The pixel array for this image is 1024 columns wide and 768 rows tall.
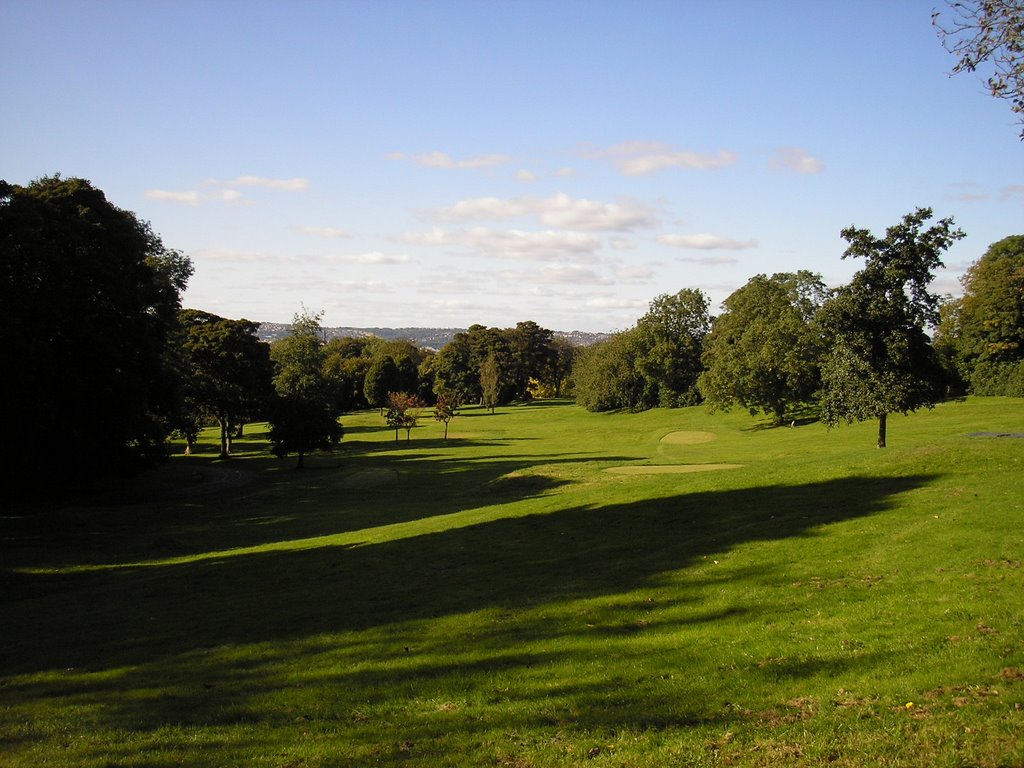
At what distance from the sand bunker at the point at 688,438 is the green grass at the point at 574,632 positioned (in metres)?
42.8

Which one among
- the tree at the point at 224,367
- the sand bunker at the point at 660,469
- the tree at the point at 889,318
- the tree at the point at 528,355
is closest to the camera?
the tree at the point at 889,318

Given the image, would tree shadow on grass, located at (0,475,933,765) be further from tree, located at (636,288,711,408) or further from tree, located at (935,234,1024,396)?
tree, located at (636,288,711,408)

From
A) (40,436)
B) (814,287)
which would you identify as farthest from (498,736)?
(814,287)

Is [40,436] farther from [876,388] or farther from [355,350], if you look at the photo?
[355,350]

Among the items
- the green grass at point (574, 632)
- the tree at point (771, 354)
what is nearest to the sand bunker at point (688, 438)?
the tree at point (771, 354)

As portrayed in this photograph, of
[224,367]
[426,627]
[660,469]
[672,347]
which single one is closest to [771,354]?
[672,347]

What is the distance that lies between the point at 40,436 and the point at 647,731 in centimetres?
3881

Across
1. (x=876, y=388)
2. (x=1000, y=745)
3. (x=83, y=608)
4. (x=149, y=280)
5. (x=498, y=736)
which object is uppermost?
(x=149, y=280)

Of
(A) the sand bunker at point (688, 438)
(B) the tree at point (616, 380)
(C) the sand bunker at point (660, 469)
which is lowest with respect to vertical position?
(A) the sand bunker at point (688, 438)

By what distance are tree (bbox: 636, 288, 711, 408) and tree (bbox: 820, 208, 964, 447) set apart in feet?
219

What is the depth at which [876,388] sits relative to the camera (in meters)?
30.9

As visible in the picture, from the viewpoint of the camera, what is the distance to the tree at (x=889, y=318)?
3030 cm

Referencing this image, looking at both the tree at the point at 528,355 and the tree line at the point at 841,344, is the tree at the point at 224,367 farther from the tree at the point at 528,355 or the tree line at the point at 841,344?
the tree at the point at 528,355

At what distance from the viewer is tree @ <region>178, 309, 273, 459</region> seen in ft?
205
